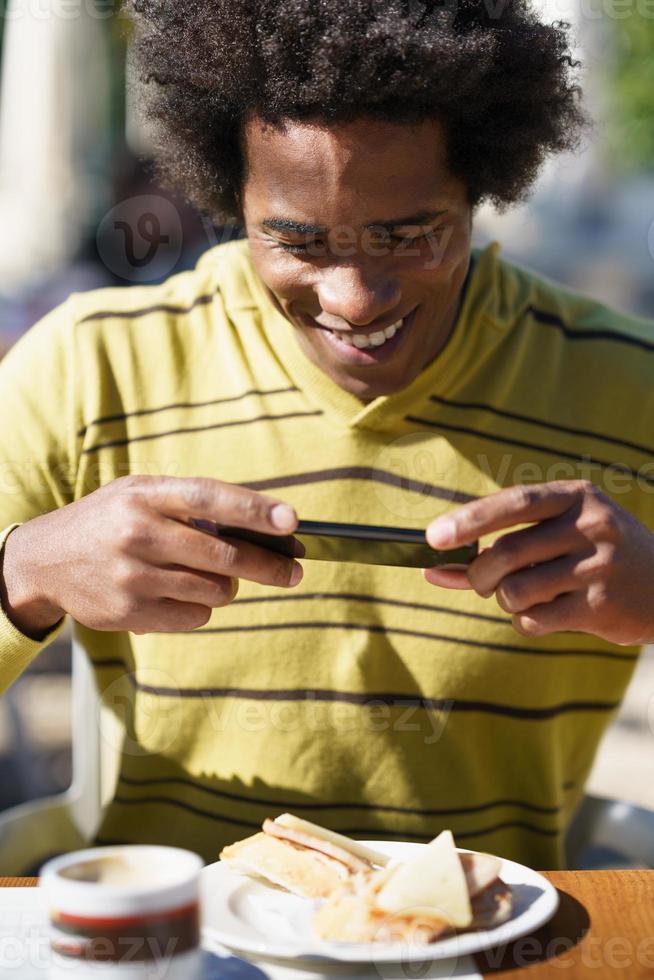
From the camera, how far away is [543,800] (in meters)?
1.82

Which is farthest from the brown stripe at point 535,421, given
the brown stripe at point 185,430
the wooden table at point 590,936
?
the wooden table at point 590,936

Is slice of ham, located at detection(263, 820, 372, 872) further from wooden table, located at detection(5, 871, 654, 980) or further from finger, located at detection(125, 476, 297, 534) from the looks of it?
finger, located at detection(125, 476, 297, 534)

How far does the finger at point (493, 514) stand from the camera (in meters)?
1.19

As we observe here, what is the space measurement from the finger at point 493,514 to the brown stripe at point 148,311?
34.3 inches

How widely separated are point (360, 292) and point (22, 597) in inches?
23.3

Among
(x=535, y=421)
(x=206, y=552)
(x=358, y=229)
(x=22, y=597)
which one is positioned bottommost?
(x=22, y=597)

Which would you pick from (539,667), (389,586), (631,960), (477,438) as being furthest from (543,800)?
(631,960)

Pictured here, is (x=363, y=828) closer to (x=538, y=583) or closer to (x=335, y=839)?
(x=335, y=839)

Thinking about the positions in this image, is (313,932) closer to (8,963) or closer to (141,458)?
(8,963)

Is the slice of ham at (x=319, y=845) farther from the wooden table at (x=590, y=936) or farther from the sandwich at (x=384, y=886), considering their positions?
the wooden table at (x=590, y=936)

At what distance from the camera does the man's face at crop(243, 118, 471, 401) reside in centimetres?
149

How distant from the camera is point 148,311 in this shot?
1.92 m

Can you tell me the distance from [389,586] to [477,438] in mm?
282

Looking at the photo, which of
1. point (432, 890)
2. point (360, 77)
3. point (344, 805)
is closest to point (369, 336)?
point (360, 77)
